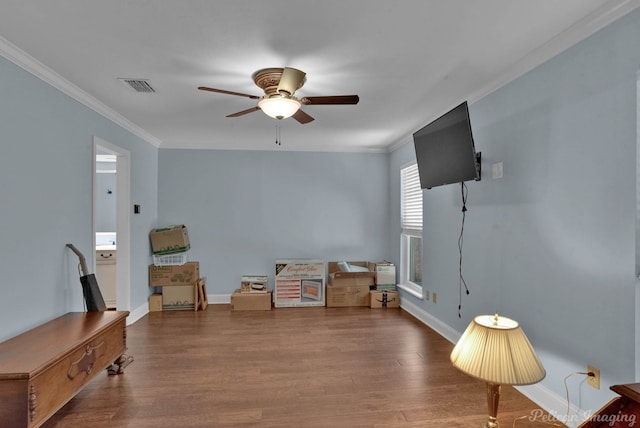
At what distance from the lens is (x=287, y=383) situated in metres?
2.68

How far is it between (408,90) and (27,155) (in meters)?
3.08

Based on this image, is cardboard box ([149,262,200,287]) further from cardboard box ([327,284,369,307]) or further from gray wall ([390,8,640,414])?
gray wall ([390,8,640,414])

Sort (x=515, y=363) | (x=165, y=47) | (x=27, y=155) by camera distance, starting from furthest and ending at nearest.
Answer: (x=27, y=155) < (x=165, y=47) < (x=515, y=363)

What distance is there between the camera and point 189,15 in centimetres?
191

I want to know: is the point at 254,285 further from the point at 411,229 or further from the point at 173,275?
the point at 411,229

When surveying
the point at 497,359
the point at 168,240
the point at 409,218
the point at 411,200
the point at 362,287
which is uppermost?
the point at 411,200

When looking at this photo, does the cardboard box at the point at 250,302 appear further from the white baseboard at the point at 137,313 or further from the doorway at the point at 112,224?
the doorway at the point at 112,224

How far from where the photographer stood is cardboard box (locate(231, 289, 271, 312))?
488cm

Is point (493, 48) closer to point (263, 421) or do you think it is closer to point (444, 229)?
point (444, 229)

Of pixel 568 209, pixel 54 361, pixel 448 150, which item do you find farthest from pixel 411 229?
pixel 54 361

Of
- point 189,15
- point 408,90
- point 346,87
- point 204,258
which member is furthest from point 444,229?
point 204,258

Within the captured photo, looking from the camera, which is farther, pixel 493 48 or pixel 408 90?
pixel 408 90

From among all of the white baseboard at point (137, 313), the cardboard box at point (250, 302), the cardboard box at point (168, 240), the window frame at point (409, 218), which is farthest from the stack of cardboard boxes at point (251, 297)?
the window frame at point (409, 218)

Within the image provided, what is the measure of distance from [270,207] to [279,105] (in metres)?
2.97
